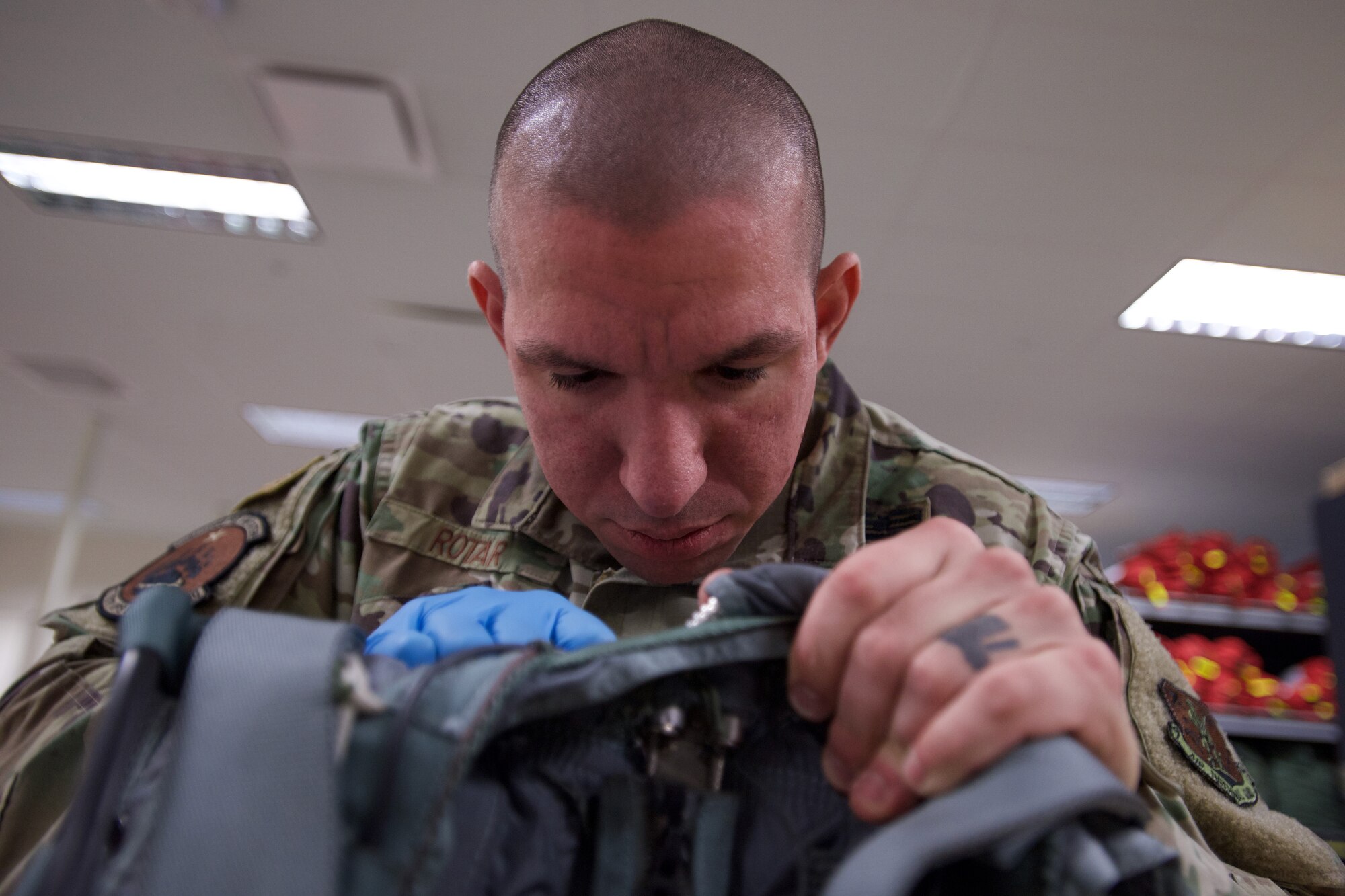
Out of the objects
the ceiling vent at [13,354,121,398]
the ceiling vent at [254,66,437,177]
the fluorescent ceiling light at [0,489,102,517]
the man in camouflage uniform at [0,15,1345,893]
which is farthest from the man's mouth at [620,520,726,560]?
the fluorescent ceiling light at [0,489,102,517]

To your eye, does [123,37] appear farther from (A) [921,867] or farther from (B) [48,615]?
(A) [921,867]

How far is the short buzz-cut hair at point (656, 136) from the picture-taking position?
79cm

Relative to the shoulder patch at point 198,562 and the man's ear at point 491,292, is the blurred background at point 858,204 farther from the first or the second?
the shoulder patch at point 198,562

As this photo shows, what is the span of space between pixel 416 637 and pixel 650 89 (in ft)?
1.96

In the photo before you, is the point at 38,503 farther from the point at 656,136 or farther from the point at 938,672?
the point at 938,672

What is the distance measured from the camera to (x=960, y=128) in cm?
252

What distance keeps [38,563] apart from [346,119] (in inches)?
428

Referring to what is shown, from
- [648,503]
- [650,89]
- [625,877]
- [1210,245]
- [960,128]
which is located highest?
[960,128]

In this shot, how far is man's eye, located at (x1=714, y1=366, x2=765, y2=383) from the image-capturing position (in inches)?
31.6

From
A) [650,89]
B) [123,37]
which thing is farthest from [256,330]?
[650,89]

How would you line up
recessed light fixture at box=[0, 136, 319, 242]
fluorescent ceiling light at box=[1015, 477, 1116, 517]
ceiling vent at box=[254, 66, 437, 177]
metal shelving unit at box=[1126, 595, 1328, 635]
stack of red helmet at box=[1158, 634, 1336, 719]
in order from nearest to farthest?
ceiling vent at box=[254, 66, 437, 177] < recessed light fixture at box=[0, 136, 319, 242] < stack of red helmet at box=[1158, 634, 1336, 719] < metal shelving unit at box=[1126, 595, 1328, 635] < fluorescent ceiling light at box=[1015, 477, 1116, 517]

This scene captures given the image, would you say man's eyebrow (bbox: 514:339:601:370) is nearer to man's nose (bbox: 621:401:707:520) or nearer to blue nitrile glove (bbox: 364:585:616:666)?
man's nose (bbox: 621:401:707:520)

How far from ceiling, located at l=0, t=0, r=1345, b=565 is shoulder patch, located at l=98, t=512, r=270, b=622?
5.45ft

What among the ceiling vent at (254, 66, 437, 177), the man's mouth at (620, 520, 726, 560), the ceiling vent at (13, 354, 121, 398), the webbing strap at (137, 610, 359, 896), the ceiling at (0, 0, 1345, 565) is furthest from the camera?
the ceiling vent at (13, 354, 121, 398)
